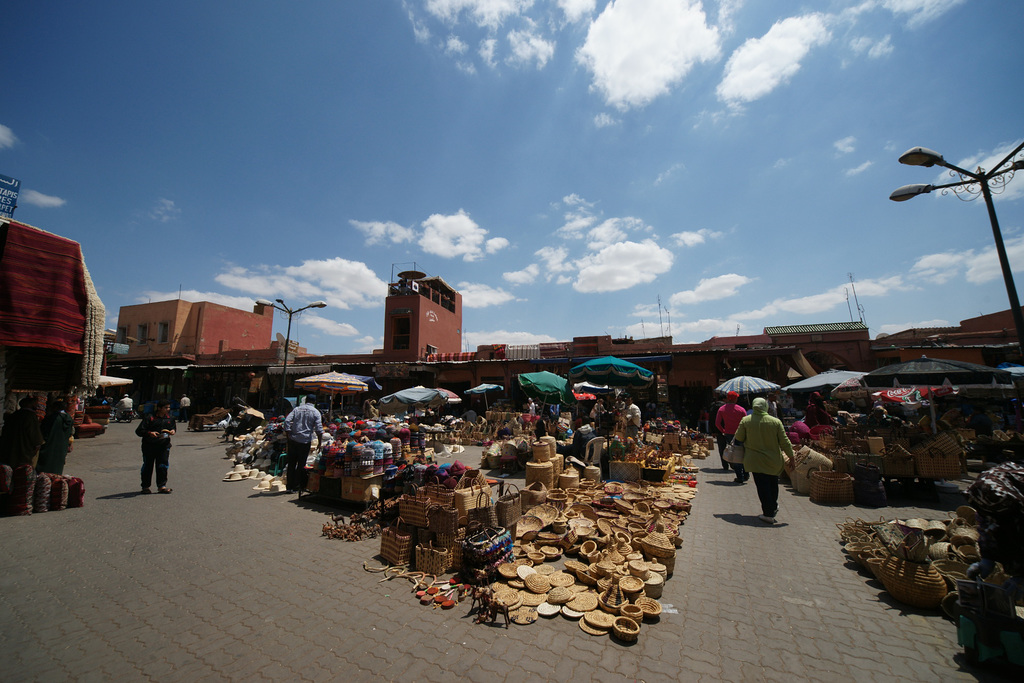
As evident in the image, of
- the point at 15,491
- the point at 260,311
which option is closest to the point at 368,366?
the point at 15,491

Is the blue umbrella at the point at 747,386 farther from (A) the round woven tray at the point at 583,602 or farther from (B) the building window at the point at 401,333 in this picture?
(B) the building window at the point at 401,333

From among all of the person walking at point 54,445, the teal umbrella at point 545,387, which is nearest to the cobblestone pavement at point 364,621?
the person walking at point 54,445

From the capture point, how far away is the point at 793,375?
1659 centimetres

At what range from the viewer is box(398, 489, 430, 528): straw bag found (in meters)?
4.38

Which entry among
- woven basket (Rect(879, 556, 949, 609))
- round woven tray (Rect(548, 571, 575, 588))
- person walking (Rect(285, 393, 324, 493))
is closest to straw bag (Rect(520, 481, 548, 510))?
round woven tray (Rect(548, 571, 575, 588))

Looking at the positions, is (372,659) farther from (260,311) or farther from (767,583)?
(260,311)

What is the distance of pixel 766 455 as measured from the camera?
5.40 m

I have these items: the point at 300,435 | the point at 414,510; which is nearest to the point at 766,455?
the point at 414,510

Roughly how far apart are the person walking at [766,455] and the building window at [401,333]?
2265cm

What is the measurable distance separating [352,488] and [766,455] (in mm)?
6224

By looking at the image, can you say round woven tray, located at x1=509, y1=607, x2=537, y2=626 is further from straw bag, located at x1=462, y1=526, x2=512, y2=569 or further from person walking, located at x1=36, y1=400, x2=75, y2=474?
person walking, located at x1=36, y1=400, x2=75, y2=474

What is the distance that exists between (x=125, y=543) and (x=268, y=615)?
3062mm

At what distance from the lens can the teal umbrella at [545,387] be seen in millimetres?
9734

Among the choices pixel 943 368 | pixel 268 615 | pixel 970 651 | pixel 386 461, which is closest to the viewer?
pixel 970 651
